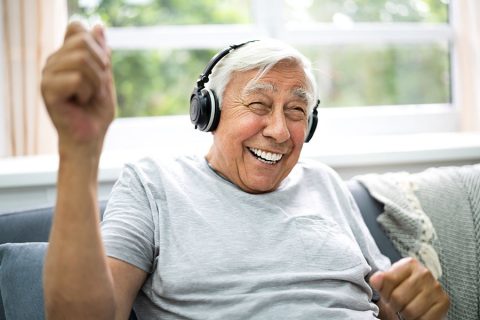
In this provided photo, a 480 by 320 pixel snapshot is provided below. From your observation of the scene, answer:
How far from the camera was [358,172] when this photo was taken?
2.19 m

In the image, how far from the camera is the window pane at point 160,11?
251 cm

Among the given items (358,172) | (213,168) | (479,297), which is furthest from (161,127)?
(479,297)

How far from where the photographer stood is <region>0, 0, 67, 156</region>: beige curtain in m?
2.16

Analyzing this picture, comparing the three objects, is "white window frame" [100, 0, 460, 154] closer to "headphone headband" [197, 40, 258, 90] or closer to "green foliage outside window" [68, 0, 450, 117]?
"green foliage outside window" [68, 0, 450, 117]

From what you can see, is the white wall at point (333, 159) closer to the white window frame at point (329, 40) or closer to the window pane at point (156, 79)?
the white window frame at point (329, 40)

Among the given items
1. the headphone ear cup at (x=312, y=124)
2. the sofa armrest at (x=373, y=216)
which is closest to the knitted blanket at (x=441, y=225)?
the sofa armrest at (x=373, y=216)

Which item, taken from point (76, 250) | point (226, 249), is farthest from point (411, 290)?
point (76, 250)

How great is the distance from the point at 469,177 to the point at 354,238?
0.64m

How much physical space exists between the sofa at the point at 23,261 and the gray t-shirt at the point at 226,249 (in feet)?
0.67

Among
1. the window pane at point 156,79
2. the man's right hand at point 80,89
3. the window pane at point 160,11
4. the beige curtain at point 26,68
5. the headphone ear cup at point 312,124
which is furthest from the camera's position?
the window pane at point 156,79

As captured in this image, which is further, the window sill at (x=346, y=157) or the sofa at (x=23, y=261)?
the window sill at (x=346, y=157)

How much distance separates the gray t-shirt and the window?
123 centimetres

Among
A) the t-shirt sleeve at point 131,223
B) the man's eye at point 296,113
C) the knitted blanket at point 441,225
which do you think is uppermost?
the man's eye at point 296,113

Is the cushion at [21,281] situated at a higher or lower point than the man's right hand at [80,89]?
lower
